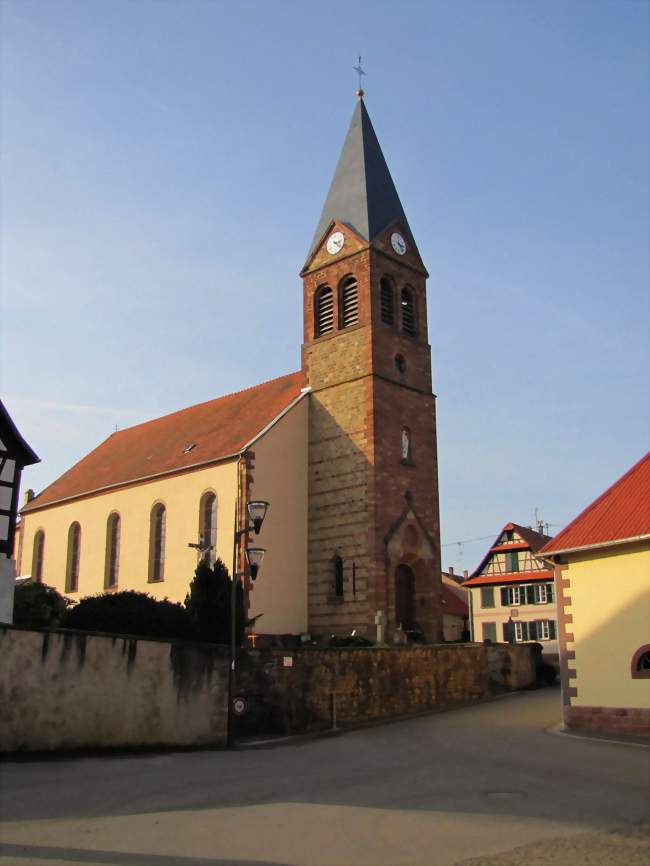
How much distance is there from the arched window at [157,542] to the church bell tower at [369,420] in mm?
6392

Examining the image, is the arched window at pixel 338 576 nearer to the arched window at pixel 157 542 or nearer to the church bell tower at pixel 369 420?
the church bell tower at pixel 369 420

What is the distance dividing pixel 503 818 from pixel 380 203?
28295 mm

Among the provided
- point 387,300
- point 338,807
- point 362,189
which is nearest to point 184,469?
point 387,300

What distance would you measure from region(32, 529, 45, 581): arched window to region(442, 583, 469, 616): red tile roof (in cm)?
2310

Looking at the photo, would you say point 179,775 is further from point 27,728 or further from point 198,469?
point 198,469

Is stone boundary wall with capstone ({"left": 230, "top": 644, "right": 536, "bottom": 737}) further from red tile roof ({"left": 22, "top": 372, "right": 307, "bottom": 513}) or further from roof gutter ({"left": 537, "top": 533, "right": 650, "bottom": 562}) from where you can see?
red tile roof ({"left": 22, "top": 372, "right": 307, "bottom": 513})

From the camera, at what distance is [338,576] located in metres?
30.9

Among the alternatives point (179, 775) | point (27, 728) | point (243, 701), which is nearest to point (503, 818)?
point (179, 775)

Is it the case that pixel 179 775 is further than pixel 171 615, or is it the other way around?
pixel 171 615

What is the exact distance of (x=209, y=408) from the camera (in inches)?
1576

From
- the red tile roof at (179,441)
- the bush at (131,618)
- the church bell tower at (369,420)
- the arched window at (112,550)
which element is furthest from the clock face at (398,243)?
the bush at (131,618)

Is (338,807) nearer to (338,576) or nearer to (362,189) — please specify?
(338,576)

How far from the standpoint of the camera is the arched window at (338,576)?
3073 centimetres

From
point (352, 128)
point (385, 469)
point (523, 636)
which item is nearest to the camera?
point (385, 469)
